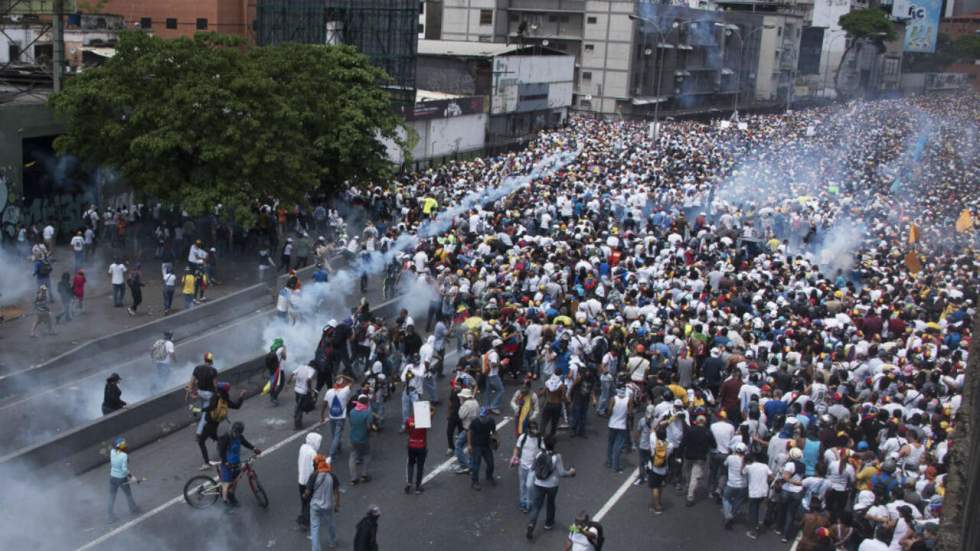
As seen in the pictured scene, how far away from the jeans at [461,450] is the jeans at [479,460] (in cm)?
37

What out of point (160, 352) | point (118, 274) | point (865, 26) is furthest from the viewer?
point (865, 26)

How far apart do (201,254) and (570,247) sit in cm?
812

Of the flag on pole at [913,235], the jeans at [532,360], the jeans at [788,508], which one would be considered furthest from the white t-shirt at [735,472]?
the flag on pole at [913,235]

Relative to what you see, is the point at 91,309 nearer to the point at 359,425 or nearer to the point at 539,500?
the point at 359,425

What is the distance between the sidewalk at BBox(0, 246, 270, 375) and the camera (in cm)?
1950

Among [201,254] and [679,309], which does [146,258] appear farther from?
[679,309]

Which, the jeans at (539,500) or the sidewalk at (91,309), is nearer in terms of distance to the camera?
the jeans at (539,500)

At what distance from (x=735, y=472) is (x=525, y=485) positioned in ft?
8.24

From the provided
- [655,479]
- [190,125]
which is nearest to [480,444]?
[655,479]

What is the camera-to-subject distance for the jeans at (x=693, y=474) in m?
13.3

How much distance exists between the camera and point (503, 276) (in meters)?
20.4

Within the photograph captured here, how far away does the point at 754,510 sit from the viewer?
1278 cm

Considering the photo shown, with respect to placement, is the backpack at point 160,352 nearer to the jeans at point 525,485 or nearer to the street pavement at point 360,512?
the street pavement at point 360,512

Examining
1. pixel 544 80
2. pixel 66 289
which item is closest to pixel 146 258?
pixel 66 289
